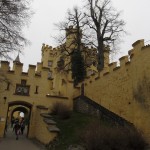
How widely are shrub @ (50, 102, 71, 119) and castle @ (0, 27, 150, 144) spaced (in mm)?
804

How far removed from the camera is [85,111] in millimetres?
22984

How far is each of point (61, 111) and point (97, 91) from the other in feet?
14.2

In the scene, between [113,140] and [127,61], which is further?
[127,61]

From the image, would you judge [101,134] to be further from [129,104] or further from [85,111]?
[85,111]

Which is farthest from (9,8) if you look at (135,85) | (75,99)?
(75,99)

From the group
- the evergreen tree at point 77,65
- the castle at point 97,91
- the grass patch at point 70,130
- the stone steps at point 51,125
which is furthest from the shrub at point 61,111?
the evergreen tree at point 77,65

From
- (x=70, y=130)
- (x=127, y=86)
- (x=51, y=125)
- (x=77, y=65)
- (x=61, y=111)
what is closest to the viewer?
(x=70, y=130)

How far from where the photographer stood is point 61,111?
21672 mm

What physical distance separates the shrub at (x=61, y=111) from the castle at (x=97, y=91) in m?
0.80

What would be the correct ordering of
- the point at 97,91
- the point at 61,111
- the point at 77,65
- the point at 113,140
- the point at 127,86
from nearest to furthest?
the point at 113,140
the point at 127,86
the point at 61,111
the point at 97,91
the point at 77,65

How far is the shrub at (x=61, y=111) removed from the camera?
2095cm

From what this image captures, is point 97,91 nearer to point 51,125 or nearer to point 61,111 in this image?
point 61,111

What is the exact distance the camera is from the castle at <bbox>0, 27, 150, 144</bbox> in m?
16.0

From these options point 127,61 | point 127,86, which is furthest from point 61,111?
point 127,61
